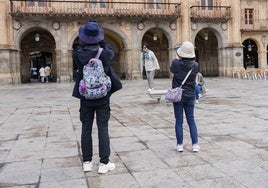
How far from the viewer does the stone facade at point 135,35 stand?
24.8 meters

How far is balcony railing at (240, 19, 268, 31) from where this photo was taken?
31844 mm

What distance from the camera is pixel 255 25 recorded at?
32219mm

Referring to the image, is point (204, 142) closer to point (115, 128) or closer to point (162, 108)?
point (115, 128)

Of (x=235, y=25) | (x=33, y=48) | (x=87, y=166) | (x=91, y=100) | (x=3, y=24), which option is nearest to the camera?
(x=91, y=100)

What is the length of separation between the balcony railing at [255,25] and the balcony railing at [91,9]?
306 inches

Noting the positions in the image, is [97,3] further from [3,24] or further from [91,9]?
[3,24]

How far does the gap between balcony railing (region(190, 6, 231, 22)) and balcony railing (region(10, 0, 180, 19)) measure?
1.74 meters

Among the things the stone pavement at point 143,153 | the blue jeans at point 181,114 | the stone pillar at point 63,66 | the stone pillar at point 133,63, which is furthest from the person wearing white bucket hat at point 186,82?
the stone pillar at point 133,63

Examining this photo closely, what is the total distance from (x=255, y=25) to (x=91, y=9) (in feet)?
51.1

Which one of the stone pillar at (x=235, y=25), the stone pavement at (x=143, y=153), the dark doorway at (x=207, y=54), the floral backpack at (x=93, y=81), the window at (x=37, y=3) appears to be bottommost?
the stone pavement at (x=143, y=153)

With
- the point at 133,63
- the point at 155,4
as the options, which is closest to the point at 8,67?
the point at 133,63

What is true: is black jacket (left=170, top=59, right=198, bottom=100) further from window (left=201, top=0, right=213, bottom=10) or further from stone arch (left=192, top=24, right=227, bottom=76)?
stone arch (left=192, top=24, right=227, bottom=76)

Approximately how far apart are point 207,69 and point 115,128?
2758 centimetres

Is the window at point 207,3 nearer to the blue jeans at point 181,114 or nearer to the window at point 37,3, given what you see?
the window at point 37,3
